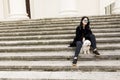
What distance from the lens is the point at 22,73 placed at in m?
5.49

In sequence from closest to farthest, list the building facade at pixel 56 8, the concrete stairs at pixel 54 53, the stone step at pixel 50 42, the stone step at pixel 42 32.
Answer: the concrete stairs at pixel 54 53 < the stone step at pixel 50 42 < the stone step at pixel 42 32 < the building facade at pixel 56 8

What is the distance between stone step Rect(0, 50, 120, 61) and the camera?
226 inches

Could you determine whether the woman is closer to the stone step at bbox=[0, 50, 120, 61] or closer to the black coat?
the black coat

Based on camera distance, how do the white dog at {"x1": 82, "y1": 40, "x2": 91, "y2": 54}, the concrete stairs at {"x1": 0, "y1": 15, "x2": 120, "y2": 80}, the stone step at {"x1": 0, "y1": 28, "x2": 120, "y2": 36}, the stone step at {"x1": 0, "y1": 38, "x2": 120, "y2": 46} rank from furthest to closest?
the stone step at {"x1": 0, "y1": 28, "x2": 120, "y2": 36} < the stone step at {"x1": 0, "y1": 38, "x2": 120, "y2": 46} < the white dog at {"x1": 82, "y1": 40, "x2": 91, "y2": 54} < the concrete stairs at {"x1": 0, "y1": 15, "x2": 120, "y2": 80}

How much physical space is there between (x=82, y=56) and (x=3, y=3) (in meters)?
9.38

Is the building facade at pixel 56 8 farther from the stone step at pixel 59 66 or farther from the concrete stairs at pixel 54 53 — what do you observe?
the stone step at pixel 59 66

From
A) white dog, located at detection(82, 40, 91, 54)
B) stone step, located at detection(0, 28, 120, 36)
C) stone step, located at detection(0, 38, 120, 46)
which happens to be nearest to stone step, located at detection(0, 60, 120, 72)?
white dog, located at detection(82, 40, 91, 54)

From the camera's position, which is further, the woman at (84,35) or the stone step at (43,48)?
the stone step at (43,48)

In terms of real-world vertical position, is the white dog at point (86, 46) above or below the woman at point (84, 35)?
below

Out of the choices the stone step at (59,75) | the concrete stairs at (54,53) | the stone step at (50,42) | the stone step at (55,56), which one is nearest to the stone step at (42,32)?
the concrete stairs at (54,53)

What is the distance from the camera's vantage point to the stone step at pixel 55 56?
5.74m

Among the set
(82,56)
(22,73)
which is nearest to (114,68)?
(82,56)

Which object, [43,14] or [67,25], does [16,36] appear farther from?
[43,14]

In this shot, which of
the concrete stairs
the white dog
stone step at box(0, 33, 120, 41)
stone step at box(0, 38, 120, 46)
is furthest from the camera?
stone step at box(0, 33, 120, 41)
